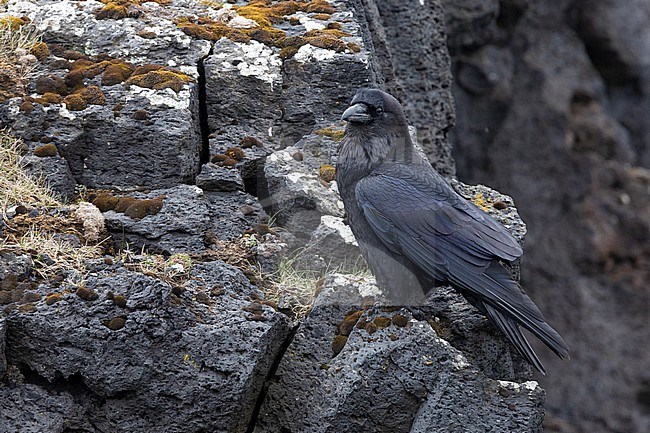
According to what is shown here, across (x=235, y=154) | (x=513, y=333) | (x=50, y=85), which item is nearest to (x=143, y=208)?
(x=235, y=154)

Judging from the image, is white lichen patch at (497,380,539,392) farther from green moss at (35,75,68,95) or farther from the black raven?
green moss at (35,75,68,95)

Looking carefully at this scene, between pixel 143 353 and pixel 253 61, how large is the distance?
2876 millimetres

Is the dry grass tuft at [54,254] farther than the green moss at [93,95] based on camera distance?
No

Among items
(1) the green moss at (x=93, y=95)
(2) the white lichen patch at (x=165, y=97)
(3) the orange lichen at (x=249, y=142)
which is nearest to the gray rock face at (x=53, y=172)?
(1) the green moss at (x=93, y=95)

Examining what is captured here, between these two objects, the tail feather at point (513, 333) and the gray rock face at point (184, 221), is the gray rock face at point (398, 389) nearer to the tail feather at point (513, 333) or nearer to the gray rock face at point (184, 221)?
the tail feather at point (513, 333)

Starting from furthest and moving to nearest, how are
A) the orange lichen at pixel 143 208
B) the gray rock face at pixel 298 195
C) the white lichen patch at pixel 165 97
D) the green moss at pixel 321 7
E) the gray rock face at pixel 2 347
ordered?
the green moss at pixel 321 7
the white lichen patch at pixel 165 97
the gray rock face at pixel 298 195
the orange lichen at pixel 143 208
the gray rock face at pixel 2 347

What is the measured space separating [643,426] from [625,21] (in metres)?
5.84

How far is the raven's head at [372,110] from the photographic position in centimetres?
557

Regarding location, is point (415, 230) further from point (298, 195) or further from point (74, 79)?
point (74, 79)

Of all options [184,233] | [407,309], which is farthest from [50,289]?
[407,309]

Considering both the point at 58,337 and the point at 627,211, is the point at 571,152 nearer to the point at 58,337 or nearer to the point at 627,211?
the point at 627,211

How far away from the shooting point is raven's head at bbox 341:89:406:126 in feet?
18.3

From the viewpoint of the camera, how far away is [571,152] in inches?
518

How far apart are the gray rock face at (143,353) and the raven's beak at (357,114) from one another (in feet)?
4.68
